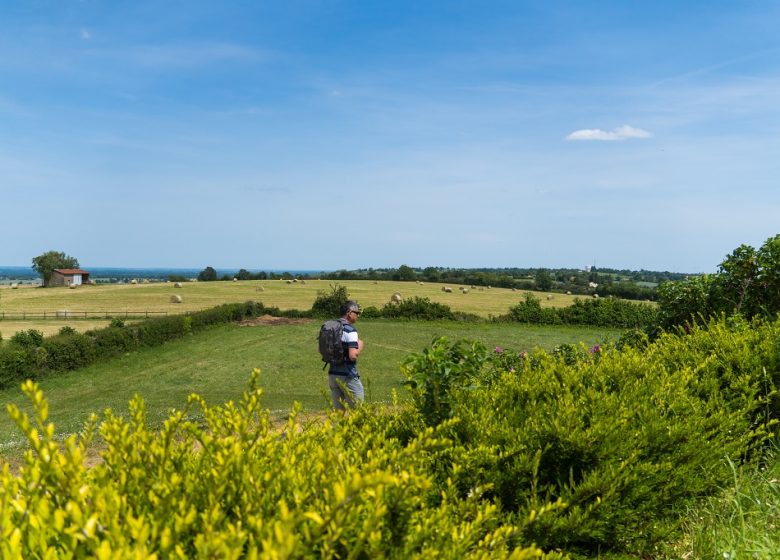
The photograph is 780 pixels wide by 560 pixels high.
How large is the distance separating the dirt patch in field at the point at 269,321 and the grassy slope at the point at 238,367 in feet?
3.52

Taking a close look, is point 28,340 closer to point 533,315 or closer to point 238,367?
point 238,367

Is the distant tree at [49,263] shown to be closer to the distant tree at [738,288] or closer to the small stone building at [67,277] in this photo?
the small stone building at [67,277]

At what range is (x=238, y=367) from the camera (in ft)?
77.3

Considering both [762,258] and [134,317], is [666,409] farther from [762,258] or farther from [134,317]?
[134,317]

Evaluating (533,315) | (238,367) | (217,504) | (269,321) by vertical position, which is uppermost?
(217,504)

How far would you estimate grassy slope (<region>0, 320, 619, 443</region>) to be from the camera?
1722 cm

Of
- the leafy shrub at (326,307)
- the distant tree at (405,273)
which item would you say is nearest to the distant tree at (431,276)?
the distant tree at (405,273)

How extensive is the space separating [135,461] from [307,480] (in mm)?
743

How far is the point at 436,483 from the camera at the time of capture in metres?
3.17

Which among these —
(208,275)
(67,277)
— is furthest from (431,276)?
(67,277)

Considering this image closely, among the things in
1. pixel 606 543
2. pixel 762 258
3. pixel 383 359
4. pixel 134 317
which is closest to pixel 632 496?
pixel 606 543

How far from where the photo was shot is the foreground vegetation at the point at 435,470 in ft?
5.75

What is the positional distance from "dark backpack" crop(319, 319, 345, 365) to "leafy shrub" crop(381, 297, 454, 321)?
31.3 meters

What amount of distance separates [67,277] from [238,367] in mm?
78087
